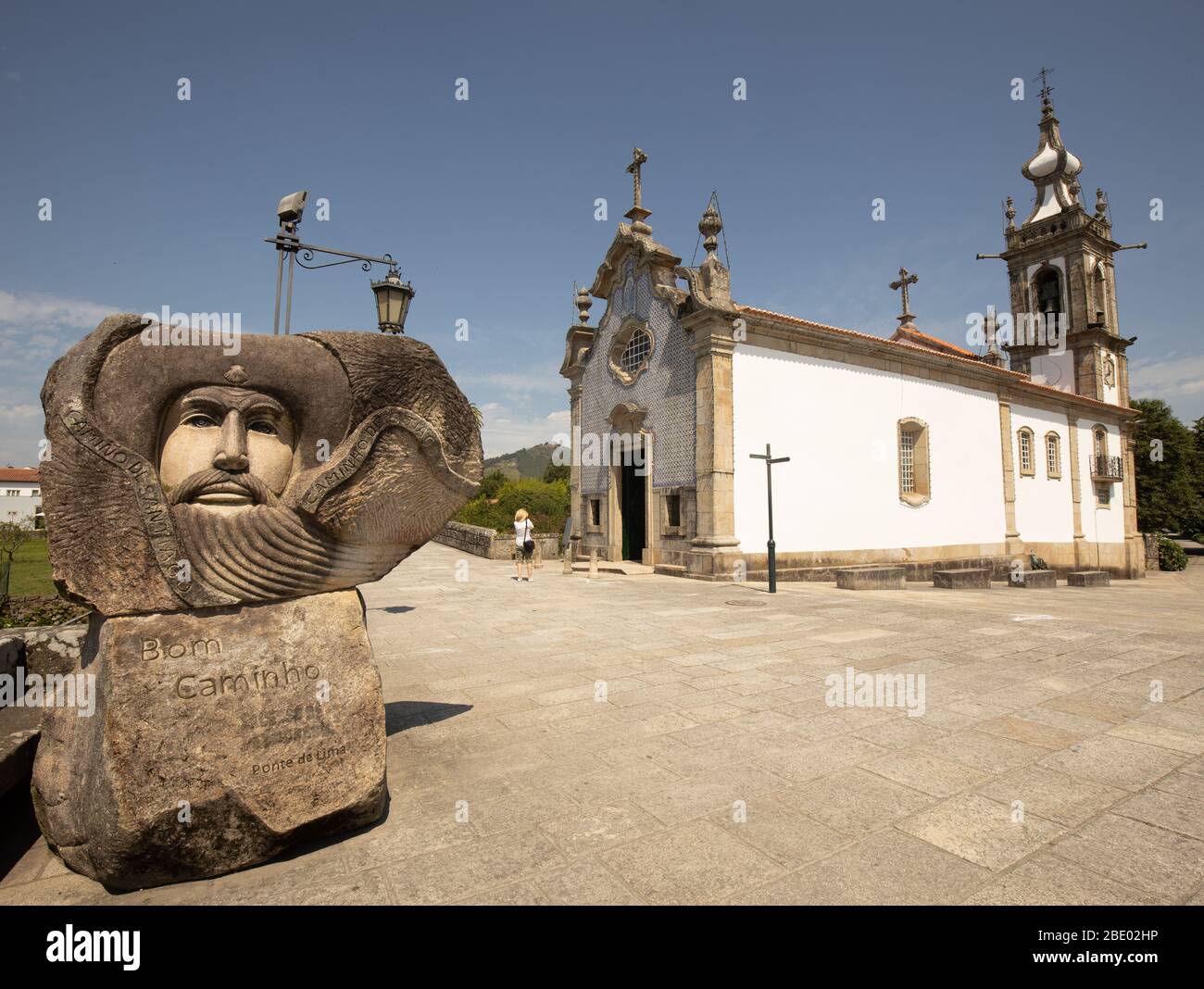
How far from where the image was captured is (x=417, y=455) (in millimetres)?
3307

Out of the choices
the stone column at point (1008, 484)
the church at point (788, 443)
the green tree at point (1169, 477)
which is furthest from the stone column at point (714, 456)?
the green tree at point (1169, 477)

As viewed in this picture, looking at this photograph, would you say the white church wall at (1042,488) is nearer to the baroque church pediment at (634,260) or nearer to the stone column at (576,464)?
the baroque church pediment at (634,260)

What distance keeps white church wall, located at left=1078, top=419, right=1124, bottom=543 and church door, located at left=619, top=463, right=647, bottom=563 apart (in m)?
21.8

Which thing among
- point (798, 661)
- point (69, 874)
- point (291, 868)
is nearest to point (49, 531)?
point (69, 874)

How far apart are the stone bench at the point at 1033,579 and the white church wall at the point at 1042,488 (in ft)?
25.4

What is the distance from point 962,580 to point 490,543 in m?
13.7

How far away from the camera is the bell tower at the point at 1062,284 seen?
101 feet

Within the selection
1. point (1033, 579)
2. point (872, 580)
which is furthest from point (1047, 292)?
point (872, 580)

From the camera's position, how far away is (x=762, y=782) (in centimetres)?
337

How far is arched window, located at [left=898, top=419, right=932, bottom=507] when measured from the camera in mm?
19562

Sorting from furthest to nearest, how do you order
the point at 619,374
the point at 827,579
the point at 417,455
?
the point at 619,374 < the point at 827,579 < the point at 417,455

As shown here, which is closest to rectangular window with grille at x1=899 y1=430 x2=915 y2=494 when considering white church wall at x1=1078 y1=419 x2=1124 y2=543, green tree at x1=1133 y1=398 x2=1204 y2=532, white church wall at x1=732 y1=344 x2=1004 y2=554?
white church wall at x1=732 y1=344 x2=1004 y2=554
